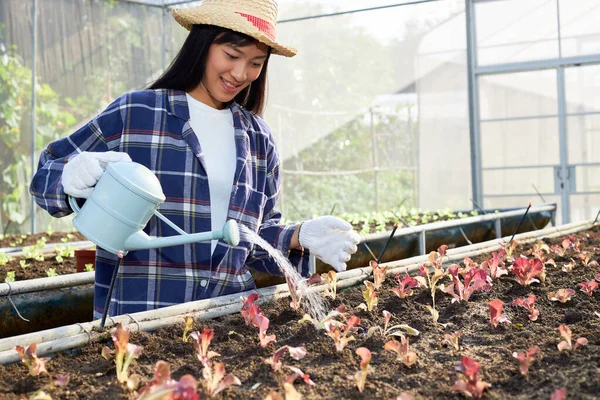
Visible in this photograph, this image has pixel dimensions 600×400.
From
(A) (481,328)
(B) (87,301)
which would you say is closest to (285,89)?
(B) (87,301)

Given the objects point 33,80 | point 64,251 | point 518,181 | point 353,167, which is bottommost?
point 64,251

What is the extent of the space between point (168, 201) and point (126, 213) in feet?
1.61

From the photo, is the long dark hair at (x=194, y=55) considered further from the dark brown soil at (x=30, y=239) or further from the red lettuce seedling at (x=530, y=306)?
the dark brown soil at (x=30, y=239)

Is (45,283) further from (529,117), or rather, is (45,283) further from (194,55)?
(529,117)

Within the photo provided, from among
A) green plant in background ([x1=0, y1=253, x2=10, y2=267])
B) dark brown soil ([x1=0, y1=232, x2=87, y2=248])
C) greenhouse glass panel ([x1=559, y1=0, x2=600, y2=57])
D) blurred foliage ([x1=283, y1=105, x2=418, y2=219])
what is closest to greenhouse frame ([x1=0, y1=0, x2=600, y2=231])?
greenhouse glass panel ([x1=559, y1=0, x2=600, y2=57])

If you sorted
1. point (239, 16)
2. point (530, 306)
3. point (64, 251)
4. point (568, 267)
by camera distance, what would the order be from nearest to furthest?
point (530, 306) → point (239, 16) → point (568, 267) → point (64, 251)

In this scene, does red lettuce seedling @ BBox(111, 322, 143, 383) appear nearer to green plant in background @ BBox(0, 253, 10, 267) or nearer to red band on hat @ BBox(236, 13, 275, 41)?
red band on hat @ BBox(236, 13, 275, 41)

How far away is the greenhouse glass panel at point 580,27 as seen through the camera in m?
7.35

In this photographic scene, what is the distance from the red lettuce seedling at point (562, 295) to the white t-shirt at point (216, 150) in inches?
36.7

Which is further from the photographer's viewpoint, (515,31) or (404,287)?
(515,31)

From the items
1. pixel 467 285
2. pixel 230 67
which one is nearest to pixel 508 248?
pixel 467 285

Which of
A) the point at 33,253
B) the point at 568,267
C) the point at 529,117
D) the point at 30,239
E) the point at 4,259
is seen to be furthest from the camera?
the point at 529,117

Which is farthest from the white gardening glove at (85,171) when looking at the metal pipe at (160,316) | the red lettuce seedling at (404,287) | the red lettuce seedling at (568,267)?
the red lettuce seedling at (568,267)

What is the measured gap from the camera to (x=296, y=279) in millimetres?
1910
